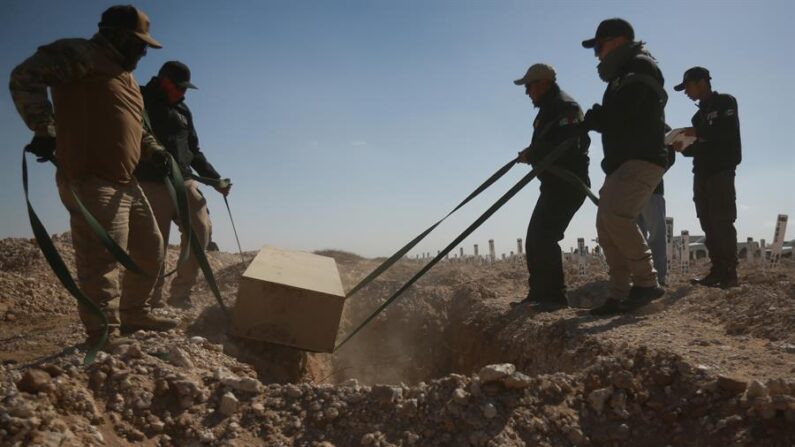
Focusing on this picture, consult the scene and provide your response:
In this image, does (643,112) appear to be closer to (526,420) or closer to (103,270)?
(526,420)

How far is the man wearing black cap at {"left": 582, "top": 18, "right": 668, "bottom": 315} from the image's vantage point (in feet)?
13.0

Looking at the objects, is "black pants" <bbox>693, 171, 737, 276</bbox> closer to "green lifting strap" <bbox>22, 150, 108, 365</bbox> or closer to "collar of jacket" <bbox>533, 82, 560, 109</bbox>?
"collar of jacket" <bbox>533, 82, 560, 109</bbox>

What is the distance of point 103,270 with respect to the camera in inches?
130

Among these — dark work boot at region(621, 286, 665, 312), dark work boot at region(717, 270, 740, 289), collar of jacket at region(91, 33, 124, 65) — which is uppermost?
collar of jacket at region(91, 33, 124, 65)

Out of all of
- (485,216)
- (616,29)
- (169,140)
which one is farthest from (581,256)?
(169,140)

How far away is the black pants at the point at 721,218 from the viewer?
5363 millimetres

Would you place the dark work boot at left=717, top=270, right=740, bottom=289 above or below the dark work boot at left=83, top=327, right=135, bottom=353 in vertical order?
above

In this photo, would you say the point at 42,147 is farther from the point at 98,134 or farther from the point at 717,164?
the point at 717,164

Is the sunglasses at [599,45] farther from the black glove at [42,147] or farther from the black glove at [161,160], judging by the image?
the black glove at [42,147]

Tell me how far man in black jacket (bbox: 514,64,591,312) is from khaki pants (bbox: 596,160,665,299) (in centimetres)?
41

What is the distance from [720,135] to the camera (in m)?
5.37

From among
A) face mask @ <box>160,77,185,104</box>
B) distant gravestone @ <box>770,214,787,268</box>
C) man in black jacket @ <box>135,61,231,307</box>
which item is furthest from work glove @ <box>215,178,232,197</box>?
distant gravestone @ <box>770,214,787,268</box>

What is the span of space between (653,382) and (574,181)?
192 centimetres

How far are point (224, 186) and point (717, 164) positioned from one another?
4.58 metres
